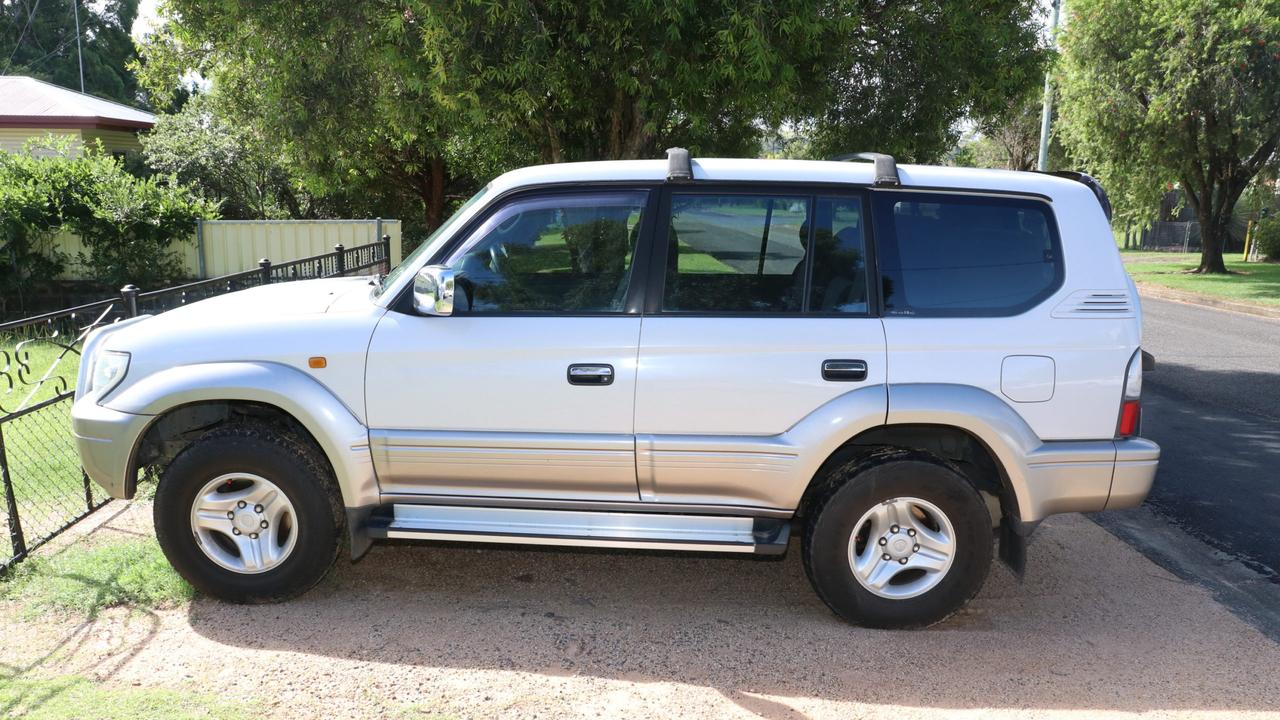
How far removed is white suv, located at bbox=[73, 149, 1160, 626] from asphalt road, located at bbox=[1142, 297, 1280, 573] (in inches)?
82.7

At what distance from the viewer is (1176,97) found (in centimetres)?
2103

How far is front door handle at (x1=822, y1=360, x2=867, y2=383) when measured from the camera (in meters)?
4.16

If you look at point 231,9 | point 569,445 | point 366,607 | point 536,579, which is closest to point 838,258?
point 569,445

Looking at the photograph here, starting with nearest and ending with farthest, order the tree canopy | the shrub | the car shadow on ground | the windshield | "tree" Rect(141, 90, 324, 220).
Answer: the car shadow on ground
the windshield
the tree canopy
the shrub
"tree" Rect(141, 90, 324, 220)

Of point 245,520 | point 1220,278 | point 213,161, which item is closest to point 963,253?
point 245,520

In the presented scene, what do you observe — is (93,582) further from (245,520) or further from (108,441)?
(245,520)

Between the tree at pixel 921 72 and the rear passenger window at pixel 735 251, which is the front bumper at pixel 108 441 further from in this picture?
the tree at pixel 921 72

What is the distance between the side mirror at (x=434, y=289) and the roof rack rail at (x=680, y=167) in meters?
1.07

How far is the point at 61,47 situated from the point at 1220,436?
163ft

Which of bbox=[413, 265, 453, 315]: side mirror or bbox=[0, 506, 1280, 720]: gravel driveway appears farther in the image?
bbox=[413, 265, 453, 315]: side mirror

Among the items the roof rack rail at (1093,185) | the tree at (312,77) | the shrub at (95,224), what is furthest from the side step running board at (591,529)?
the shrub at (95,224)

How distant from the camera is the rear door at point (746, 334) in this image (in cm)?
418

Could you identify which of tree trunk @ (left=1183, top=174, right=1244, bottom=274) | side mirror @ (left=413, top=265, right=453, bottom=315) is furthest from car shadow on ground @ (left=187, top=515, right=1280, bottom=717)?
tree trunk @ (left=1183, top=174, right=1244, bottom=274)

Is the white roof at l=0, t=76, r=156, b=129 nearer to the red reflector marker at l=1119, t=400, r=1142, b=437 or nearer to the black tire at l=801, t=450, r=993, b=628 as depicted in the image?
the black tire at l=801, t=450, r=993, b=628
